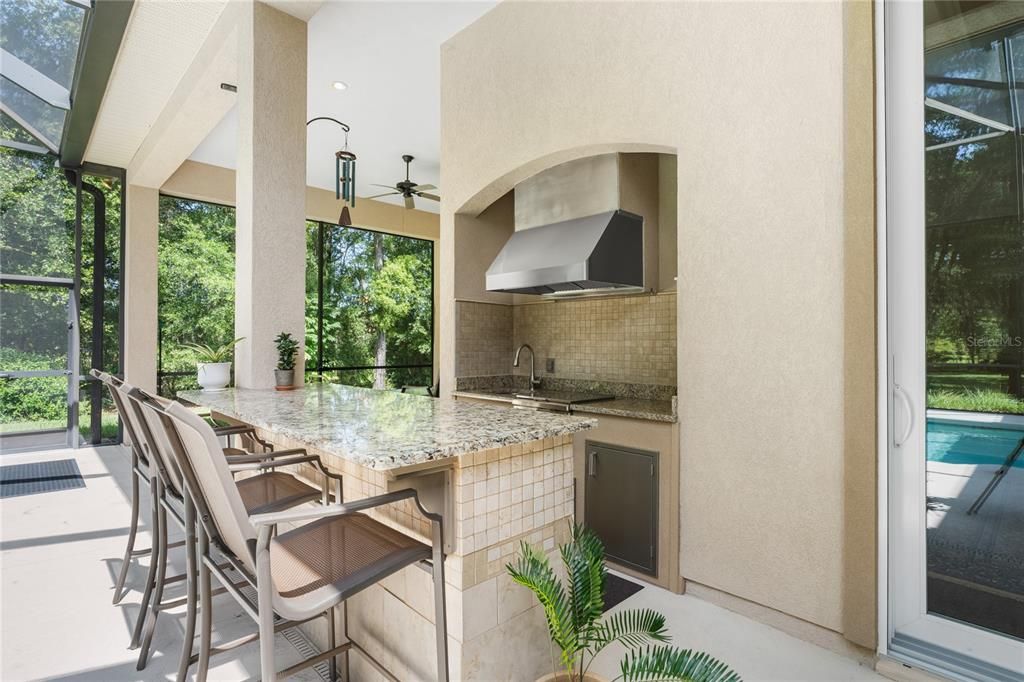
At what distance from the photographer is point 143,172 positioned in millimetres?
5723

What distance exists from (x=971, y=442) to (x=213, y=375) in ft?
10.8

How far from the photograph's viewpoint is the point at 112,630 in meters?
2.14

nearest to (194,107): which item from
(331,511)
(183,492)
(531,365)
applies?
(531,365)

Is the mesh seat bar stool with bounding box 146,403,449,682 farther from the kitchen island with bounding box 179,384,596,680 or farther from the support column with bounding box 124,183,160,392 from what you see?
the support column with bounding box 124,183,160,392

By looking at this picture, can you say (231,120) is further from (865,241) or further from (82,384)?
(865,241)

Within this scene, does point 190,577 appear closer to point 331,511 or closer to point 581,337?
point 331,511

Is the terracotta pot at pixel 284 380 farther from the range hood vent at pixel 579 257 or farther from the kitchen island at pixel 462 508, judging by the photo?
the range hood vent at pixel 579 257

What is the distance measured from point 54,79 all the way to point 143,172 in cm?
142

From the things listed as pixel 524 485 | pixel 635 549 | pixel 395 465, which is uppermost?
pixel 395 465

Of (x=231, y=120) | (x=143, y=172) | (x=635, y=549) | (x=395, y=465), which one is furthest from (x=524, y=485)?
(x=143, y=172)

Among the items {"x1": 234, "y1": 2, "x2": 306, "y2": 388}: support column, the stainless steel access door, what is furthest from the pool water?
{"x1": 234, "y1": 2, "x2": 306, "y2": 388}: support column

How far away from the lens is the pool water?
1.65 m

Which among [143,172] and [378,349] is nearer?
[143,172]

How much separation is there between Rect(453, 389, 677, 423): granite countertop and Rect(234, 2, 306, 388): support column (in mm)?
1409
